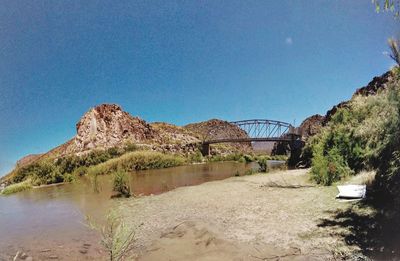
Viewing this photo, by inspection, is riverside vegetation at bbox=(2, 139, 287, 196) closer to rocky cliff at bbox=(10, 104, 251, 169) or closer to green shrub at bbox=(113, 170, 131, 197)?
green shrub at bbox=(113, 170, 131, 197)

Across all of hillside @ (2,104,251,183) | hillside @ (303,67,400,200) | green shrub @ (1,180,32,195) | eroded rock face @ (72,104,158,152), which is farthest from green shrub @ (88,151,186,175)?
hillside @ (303,67,400,200)

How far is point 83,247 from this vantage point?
5.96m

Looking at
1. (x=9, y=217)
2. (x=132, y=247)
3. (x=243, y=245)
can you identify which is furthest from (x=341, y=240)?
(x=9, y=217)

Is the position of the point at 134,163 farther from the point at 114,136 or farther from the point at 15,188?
the point at 114,136

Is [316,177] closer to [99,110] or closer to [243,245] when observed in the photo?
[243,245]

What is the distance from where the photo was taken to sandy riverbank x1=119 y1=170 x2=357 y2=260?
4953 mm

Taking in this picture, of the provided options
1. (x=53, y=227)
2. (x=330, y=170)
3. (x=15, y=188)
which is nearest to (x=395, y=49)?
(x=330, y=170)

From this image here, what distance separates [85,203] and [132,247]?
5855 mm

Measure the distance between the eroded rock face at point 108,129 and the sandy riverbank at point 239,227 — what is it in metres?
36.5

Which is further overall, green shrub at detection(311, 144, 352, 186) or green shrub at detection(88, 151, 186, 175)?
green shrub at detection(88, 151, 186, 175)

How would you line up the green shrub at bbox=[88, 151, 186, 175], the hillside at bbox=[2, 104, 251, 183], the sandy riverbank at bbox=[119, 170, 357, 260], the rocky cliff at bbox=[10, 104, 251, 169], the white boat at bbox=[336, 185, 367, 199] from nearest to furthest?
the sandy riverbank at bbox=[119, 170, 357, 260]
the white boat at bbox=[336, 185, 367, 199]
the green shrub at bbox=[88, 151, 186, 175]
the hillside at bbox=[2, 104, 251, 183]
the rocky cliff at bbox=[10, 104, 251, 169]

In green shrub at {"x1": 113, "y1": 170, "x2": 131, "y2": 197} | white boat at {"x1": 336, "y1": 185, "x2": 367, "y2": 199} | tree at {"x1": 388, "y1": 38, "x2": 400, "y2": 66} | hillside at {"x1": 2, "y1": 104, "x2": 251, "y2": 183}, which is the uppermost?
hillside at {"x1": 2, "y1": 104, "x2": 251, "y2": 183}

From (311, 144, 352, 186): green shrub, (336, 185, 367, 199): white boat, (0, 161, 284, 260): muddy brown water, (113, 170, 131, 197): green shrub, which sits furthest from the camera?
(113, 170, 131, 197): green shrub

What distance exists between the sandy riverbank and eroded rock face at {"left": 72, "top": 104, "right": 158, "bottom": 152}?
36502 mm
